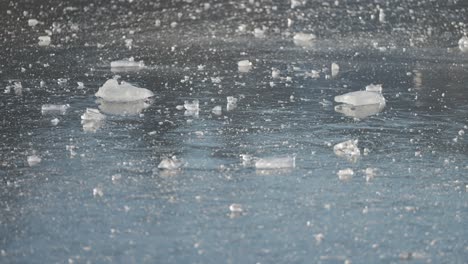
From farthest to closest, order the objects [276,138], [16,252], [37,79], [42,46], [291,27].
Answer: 1. [291,27]
2. [42,46]
3. [37,79]
4. [276,138]
5. [16,252]

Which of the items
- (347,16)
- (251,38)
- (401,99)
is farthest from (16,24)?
(401,99)

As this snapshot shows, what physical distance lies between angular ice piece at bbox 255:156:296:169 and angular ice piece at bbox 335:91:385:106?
186 cm

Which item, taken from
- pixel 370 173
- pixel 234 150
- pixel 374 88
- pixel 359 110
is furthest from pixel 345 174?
pixel 374 88

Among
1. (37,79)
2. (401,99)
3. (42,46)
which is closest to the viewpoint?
(401,99)

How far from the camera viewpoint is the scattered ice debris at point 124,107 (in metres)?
6.98

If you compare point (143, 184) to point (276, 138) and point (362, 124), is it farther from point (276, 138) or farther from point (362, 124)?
point (362, 124)

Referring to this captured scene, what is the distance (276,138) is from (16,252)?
2.43 m

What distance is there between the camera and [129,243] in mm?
4180

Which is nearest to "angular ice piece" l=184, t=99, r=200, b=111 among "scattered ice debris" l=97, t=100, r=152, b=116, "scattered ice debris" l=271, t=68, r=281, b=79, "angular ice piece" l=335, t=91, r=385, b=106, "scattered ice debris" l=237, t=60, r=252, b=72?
"scattered ice debris" l=97, t=100, r=152, b=116

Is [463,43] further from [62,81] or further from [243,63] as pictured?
[62,81]

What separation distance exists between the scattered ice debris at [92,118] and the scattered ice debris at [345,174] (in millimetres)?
1984

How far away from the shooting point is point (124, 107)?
7.19 m

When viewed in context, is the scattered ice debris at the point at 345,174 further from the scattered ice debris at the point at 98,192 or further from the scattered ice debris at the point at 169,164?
the scattered ice debris at the point at 98,192

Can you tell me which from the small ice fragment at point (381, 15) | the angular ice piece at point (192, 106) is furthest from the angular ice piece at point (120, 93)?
the small ice fragment at point (381, 15)
